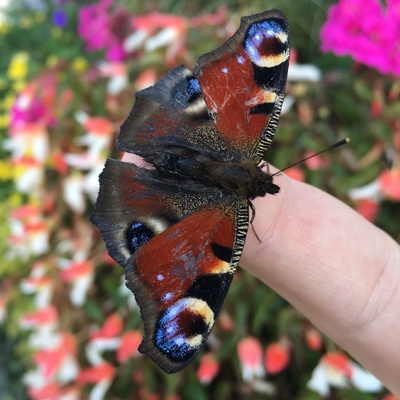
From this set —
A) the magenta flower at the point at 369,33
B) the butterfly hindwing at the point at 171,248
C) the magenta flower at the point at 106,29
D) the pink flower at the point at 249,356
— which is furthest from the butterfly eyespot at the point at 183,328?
the magenta flower at the point at 106,29

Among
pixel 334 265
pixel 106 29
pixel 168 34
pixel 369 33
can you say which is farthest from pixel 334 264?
pixel 106 29

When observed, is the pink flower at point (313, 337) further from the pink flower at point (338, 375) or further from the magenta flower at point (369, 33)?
the magenta flower at point (369, 33)

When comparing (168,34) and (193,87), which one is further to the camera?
(168,34)

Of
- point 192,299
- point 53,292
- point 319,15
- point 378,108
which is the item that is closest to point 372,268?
point 192,299

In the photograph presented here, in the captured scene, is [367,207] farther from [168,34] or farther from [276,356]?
[168,34]

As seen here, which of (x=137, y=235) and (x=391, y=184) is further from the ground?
(x=137, y=235)

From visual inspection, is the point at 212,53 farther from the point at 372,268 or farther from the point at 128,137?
the point at 372,268

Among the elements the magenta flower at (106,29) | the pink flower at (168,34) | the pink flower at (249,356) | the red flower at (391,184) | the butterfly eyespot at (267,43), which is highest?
the butterfly eyespot at (267,43)
